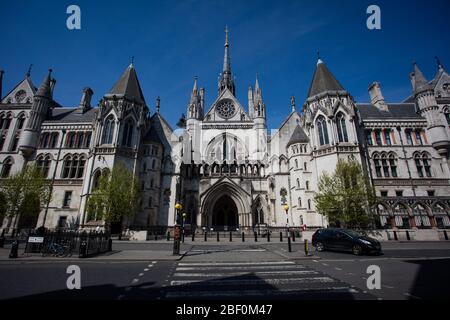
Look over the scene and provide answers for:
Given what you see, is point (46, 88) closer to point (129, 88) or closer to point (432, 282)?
point (129, 88)

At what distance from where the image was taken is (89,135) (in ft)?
107

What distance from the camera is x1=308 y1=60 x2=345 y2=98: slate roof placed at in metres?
30.5

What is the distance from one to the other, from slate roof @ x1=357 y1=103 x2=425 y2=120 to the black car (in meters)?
25.4

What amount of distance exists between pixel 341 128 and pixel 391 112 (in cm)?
1278

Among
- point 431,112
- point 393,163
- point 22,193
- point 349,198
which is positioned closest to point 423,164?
point 393,163

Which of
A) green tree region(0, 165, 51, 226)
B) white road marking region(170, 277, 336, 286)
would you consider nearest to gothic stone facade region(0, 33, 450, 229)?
green tree region(0, 165, 51, 226)

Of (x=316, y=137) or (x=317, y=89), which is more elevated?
(x=317, y=89)

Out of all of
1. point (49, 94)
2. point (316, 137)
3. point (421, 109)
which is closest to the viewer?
point (316, 137)

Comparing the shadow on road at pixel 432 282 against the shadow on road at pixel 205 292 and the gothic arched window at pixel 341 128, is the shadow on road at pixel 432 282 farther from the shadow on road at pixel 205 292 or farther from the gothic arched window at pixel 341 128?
the gothic arched window at pixel 341 128

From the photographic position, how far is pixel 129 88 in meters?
32.3

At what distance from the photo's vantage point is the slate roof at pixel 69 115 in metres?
34.0

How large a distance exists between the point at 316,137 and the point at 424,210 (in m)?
15.1
